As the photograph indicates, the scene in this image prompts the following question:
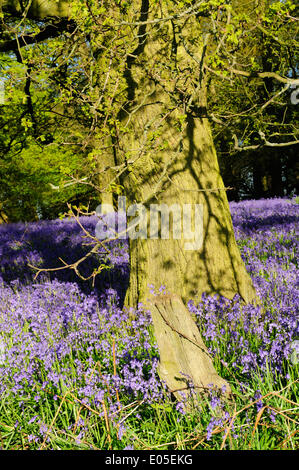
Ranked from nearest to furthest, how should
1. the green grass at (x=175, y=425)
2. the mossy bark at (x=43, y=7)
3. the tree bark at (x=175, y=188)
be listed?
the green grass at (x=175, y=425)
the tree bark at (x=175, y=188)
the mossy bark at (x=43, y=7)

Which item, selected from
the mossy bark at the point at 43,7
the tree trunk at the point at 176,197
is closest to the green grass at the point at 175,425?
the tree trunk at the point at 176,197

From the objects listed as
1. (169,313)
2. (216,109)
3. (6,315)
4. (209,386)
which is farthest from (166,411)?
(216,109)

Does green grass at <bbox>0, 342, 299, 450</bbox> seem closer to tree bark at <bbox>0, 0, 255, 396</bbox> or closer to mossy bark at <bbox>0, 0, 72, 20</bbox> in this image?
tree bark at <bbox>0, 0, 255, 396</bbox>

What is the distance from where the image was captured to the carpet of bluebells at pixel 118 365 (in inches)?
92.4

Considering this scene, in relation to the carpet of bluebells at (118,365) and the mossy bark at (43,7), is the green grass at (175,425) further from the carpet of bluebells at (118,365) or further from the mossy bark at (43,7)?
the mossy bark at (43,7)

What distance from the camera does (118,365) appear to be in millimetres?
3139

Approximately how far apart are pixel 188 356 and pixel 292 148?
19.1 m

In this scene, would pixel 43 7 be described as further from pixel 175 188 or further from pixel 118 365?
pixel 118 365

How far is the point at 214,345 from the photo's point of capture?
Answer: 3.13 m

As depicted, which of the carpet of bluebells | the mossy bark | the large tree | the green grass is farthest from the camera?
the mossy bark

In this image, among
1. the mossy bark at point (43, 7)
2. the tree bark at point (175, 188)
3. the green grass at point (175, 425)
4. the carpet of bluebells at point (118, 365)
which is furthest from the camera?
the mossy bark at point (43, 7)

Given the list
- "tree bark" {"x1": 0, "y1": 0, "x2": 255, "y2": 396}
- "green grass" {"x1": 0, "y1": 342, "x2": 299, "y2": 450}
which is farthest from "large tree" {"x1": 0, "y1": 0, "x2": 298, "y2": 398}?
"green grass" {"x1": 0, "y1": 342, "x2": 299, "y2": 450}

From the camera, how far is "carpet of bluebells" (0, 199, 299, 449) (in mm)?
2348

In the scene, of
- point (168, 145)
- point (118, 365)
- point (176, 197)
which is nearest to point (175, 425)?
point (118, 365)
